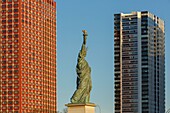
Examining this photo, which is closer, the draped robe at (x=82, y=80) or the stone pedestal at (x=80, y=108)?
the stone pedestal at (x=80, y=108)

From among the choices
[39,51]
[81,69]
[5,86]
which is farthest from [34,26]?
[81,69]

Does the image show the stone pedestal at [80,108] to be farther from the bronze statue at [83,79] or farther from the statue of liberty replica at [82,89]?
the bronze statue at [83,79]

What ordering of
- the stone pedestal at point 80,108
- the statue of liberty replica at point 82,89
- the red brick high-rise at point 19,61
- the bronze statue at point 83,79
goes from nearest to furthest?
the stone pedestal at point 80,108 < the statue of liberty replica at point 82,89 < the bronze statue at point 83,79 < the red brick high-rise at point 19,61

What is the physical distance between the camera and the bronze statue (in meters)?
58.4

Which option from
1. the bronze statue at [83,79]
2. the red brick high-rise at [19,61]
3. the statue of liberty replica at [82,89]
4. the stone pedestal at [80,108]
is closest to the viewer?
the stone pedestal at [80,108]

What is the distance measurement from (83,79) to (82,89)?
1.00 meters

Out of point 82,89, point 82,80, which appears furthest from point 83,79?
point 82,89

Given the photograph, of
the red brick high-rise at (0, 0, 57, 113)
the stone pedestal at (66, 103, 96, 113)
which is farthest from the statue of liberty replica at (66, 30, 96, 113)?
the red brick high-rise at (0, 0, 57, 113)

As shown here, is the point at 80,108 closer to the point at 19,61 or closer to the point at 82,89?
the point at 82,89

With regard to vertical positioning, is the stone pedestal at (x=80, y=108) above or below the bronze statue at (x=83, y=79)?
below

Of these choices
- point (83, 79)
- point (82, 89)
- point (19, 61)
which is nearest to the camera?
point (82, 89)

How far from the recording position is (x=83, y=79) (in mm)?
59000

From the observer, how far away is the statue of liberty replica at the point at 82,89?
57.4 metres

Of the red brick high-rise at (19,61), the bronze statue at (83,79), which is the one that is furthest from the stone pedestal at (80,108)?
the red brick high-rise at (19,61)
